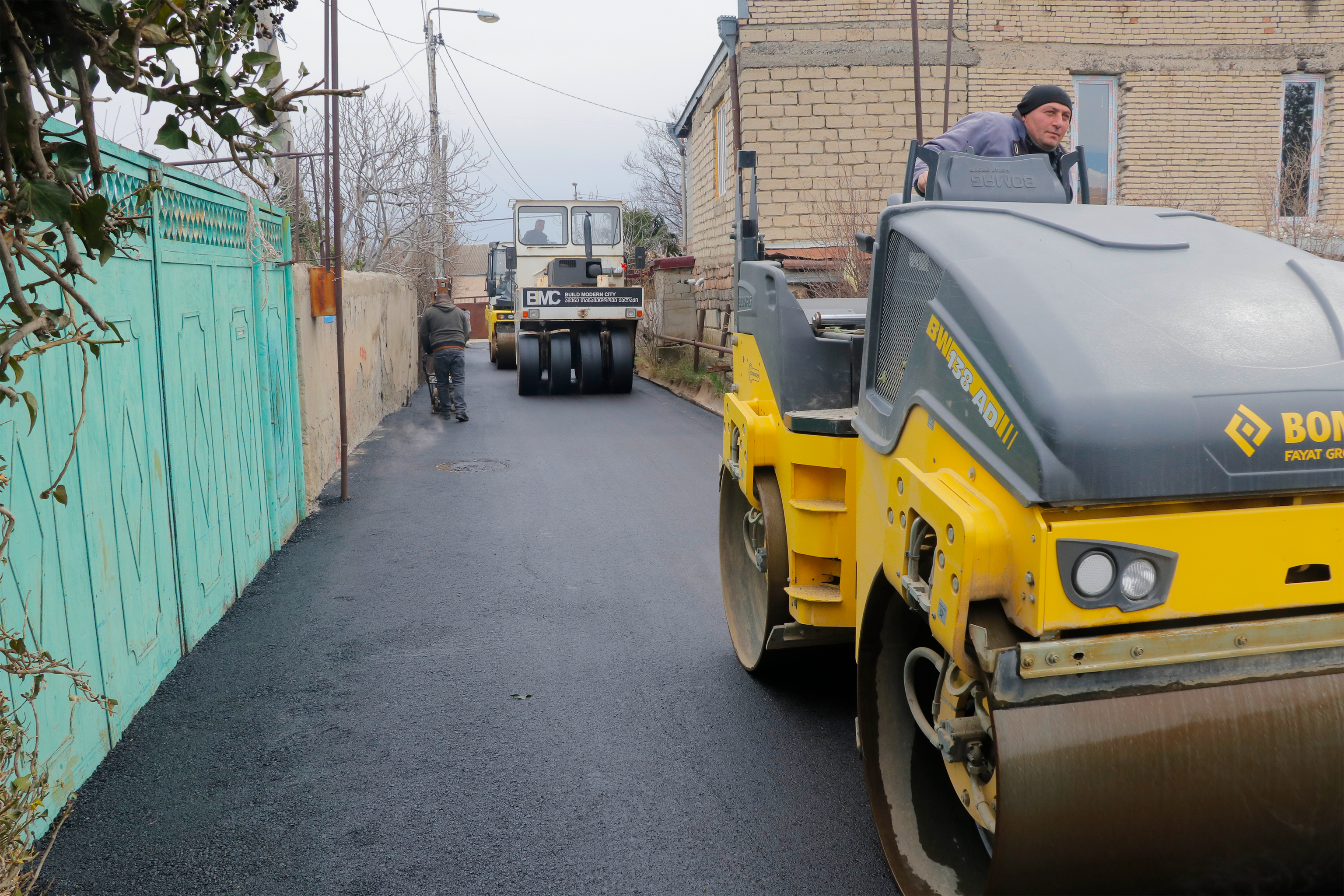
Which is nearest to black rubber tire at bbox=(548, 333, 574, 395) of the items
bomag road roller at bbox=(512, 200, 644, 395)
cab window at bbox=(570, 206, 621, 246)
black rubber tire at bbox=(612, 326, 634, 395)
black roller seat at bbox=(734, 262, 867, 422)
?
bomag road roller at bbox=(512, 200, 644, 395)

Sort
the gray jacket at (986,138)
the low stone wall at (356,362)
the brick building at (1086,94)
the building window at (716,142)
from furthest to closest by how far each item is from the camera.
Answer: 1. the building window at (716,142)
2. the brick building at (1086,94)
3. the low stone wall at (356,362)
4. the gray jacket at (986,138)

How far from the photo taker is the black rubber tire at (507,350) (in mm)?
24188

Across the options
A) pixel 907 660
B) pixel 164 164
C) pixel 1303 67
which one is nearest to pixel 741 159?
pixel 164 164

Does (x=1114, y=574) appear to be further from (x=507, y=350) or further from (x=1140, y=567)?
(x=507, y=350)

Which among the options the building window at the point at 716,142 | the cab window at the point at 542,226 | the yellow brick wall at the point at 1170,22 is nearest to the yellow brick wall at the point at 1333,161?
the yellow brick wall at the point at 1170,22

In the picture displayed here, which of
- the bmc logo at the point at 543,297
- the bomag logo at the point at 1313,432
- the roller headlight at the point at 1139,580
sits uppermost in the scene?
the bmc logo at the point at 543,297

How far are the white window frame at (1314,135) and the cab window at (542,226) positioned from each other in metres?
12.4

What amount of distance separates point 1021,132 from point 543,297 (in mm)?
13936

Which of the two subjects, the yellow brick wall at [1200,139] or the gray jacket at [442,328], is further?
the yellow brick wall at [1200,139]

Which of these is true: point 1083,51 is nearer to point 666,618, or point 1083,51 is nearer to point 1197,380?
point 666,618

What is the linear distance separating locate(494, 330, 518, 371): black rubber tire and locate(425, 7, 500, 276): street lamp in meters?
2.13

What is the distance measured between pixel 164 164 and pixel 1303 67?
643 inches

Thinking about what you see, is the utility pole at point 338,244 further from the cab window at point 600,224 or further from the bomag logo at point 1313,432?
the cab window at point 600,224

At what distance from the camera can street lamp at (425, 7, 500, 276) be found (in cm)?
2250
